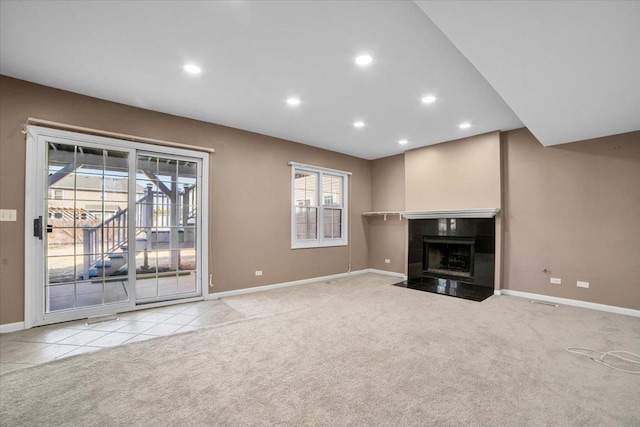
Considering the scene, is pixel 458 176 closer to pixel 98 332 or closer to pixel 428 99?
pixel 428 99

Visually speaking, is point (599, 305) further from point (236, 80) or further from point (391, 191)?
point (236, 80)

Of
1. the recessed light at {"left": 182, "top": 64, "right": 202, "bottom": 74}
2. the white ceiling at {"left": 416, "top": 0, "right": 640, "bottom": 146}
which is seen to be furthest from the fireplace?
the recessed light at {"left": 182, "top": 64, "right": 202, "bottom": 74}

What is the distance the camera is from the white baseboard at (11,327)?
294 cm

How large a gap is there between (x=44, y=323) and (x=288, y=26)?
4081mm

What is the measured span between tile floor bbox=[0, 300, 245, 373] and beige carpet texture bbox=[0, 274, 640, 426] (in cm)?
21

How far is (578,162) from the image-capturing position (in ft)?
13.4

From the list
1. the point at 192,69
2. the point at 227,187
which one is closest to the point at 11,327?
the point at 227,187

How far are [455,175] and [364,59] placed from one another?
336 centimetres

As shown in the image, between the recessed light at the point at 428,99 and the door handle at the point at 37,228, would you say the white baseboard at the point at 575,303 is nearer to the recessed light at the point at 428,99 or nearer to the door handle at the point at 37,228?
the recessed light at the point at 428,99

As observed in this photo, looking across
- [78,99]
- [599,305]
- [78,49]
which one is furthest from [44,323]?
[599,305]

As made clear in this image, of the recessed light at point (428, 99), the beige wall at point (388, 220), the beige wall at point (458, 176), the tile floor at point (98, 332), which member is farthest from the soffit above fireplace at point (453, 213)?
the tile floor at point (98, 332)

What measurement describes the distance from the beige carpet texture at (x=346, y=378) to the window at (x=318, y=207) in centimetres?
232

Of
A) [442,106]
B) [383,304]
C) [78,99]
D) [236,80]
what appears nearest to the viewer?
[236,80]

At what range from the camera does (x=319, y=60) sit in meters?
2.66
